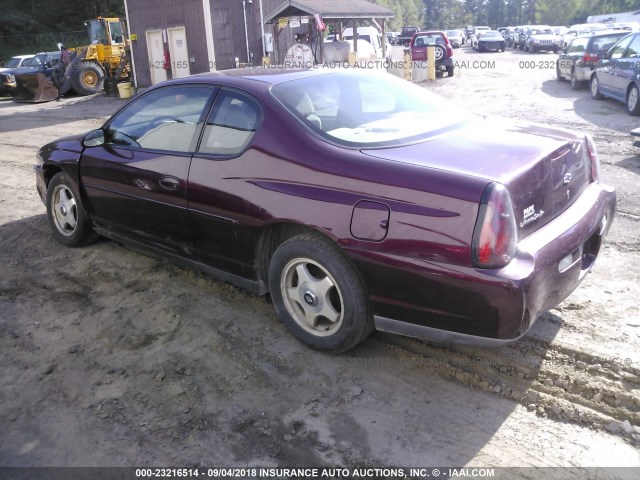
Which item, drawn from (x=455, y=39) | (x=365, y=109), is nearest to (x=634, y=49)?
(x=365, y=109)

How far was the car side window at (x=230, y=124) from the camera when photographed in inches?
148

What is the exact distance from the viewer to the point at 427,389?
3238 millimetres

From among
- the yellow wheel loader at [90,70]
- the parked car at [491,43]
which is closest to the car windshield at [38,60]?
the yellow wheel loader at [90,70]

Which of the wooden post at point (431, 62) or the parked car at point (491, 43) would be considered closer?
the wooden post at point (431, 62)

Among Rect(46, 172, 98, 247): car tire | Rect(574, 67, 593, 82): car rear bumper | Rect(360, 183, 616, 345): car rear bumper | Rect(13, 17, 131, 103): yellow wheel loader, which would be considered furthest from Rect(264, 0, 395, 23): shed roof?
Rect(360, 183, 616, 345): car rear bumper

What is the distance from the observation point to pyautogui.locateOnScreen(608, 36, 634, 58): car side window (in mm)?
12633

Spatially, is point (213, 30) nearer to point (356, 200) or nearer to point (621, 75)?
point (621, 75)

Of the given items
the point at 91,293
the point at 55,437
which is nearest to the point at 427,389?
the point at 55,437

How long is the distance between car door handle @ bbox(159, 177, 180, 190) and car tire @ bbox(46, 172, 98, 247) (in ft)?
4.52

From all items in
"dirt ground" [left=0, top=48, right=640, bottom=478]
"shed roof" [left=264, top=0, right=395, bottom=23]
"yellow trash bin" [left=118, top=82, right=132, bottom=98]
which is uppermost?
"shed roof" [left=264, top=0, right=395, bottom=23]

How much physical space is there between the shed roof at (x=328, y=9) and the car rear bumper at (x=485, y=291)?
1934 centimetres

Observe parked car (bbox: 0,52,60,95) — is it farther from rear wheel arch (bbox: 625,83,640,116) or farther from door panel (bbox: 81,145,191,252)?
door panel (bbox: 81,145,191,252)

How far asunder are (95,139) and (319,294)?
2.60m

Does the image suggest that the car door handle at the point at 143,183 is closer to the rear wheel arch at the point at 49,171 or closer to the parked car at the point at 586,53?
the rear wheel arch at the point at 49,171
